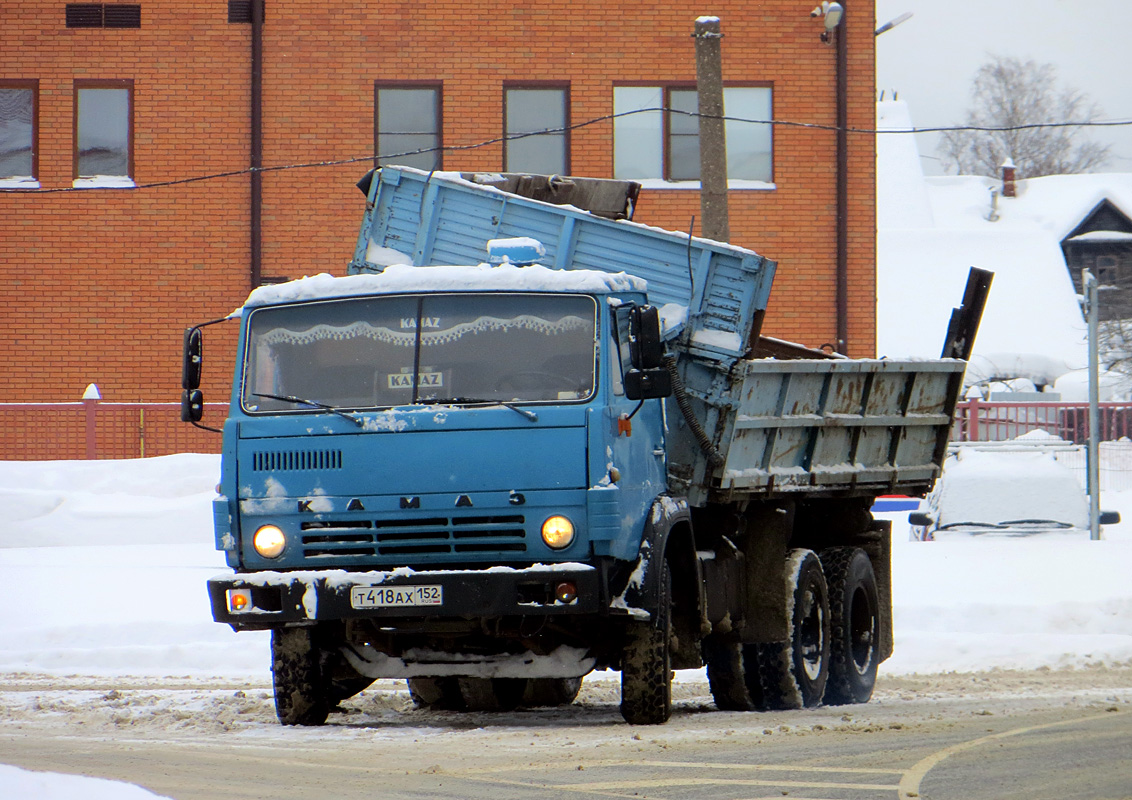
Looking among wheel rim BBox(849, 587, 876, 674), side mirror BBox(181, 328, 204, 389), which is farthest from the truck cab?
wheel rim BBox(849, 587, 876, 674)

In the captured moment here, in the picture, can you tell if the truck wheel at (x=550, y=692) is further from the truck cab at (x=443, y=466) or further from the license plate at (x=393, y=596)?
the license plate at (x=393, y=596)

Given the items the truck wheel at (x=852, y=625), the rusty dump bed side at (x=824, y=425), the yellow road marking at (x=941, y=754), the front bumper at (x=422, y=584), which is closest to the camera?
the yellow road marking at (x=941, y=754)

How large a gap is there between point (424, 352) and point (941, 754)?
3109 millimetres

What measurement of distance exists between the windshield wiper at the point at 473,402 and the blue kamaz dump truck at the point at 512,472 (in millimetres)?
15

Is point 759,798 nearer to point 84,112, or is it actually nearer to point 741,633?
point 741,633

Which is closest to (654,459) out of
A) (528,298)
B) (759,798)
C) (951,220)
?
(528,298)

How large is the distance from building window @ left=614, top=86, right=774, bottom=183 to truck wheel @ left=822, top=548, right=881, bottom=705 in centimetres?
1277

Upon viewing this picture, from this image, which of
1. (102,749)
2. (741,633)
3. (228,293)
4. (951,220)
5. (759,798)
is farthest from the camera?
(951,220)

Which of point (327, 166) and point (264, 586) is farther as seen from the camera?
point (327, 166)

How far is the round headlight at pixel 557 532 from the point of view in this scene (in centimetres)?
762

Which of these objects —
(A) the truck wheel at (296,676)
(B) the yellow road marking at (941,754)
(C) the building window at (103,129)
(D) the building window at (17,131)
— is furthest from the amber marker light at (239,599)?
(D) the building window at (17,131)

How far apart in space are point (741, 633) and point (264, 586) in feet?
9.95

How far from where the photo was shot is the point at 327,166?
22.9m

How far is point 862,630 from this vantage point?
35.7ft
